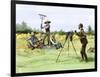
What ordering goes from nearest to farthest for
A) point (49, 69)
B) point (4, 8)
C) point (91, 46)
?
point (4, 8) → point (49, 69) → point (91, 46)

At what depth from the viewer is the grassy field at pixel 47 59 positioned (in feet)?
6.82

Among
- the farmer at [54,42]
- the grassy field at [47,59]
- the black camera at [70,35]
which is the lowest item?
the grassy field at [47,59]

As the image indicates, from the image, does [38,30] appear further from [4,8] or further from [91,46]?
[91,46]

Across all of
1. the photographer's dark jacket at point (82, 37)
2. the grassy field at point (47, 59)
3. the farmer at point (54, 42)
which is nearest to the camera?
the grassy field at point (47, 59)

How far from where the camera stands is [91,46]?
2352mm

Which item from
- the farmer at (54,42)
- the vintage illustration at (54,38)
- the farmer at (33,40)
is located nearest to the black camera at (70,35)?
the vintage illustration at (54,38)

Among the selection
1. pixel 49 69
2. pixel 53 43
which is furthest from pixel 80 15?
pixel 49 69

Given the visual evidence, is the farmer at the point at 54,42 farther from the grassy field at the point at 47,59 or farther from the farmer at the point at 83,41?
the farmer at the point at 83,41

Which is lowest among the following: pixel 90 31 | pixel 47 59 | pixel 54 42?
pixel 47 59

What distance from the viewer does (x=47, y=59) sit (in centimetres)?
217

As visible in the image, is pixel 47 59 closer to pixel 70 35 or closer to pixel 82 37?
pixel 70 35

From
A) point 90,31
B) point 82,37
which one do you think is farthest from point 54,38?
point 90,31

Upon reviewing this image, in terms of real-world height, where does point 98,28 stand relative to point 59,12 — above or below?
below

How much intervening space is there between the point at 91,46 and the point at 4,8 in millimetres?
990
